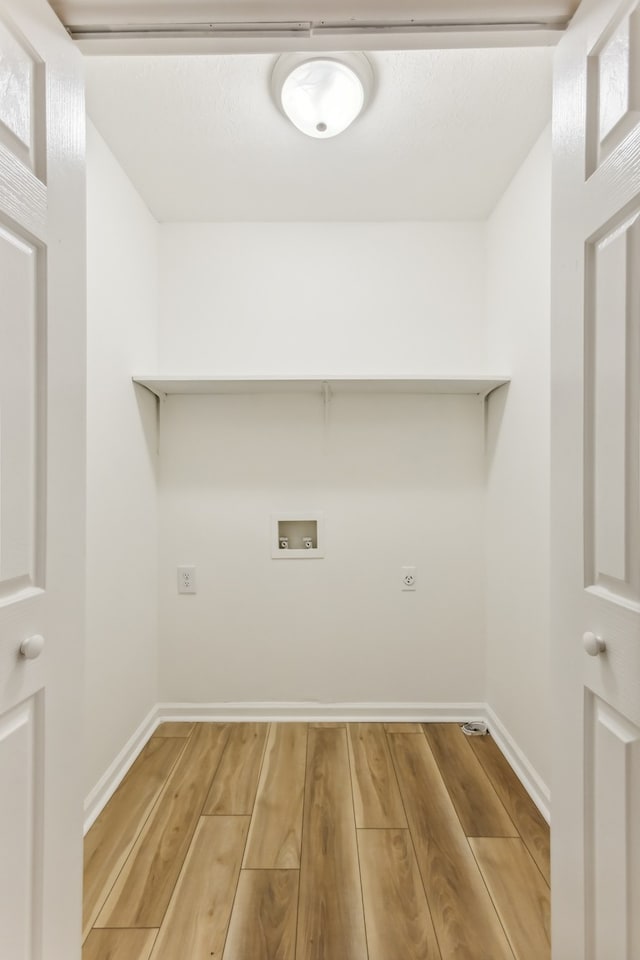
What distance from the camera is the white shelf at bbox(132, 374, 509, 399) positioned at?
2.02 m

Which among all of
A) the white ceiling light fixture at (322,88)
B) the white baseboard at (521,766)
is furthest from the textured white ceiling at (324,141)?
the white baseboard at (521,766)

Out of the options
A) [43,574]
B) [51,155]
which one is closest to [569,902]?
[43,574]

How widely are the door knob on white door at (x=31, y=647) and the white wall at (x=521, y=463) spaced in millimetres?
1540

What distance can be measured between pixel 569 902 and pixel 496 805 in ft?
2.94

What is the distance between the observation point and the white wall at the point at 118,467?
167 centimetres

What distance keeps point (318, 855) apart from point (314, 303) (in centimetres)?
219

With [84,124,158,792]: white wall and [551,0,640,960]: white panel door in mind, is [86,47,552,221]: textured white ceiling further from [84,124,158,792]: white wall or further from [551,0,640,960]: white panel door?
[551,0,640,960]: white panel door

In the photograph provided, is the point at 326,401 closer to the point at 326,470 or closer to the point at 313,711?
the point at 326,470

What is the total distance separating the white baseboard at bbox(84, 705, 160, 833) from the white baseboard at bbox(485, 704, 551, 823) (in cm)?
153

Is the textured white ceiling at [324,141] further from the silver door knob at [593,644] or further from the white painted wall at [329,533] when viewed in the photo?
the silver door knob at [593,644]

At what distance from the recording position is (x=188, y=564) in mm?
2328

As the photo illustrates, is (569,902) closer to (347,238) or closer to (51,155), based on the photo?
(51,155)

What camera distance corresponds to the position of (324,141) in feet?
5.74

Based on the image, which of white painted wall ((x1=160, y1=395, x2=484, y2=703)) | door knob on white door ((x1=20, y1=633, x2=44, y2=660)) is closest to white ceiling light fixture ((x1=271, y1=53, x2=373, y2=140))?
white painted wall ((x1=160, y1=395, x2=484, y2=703))
